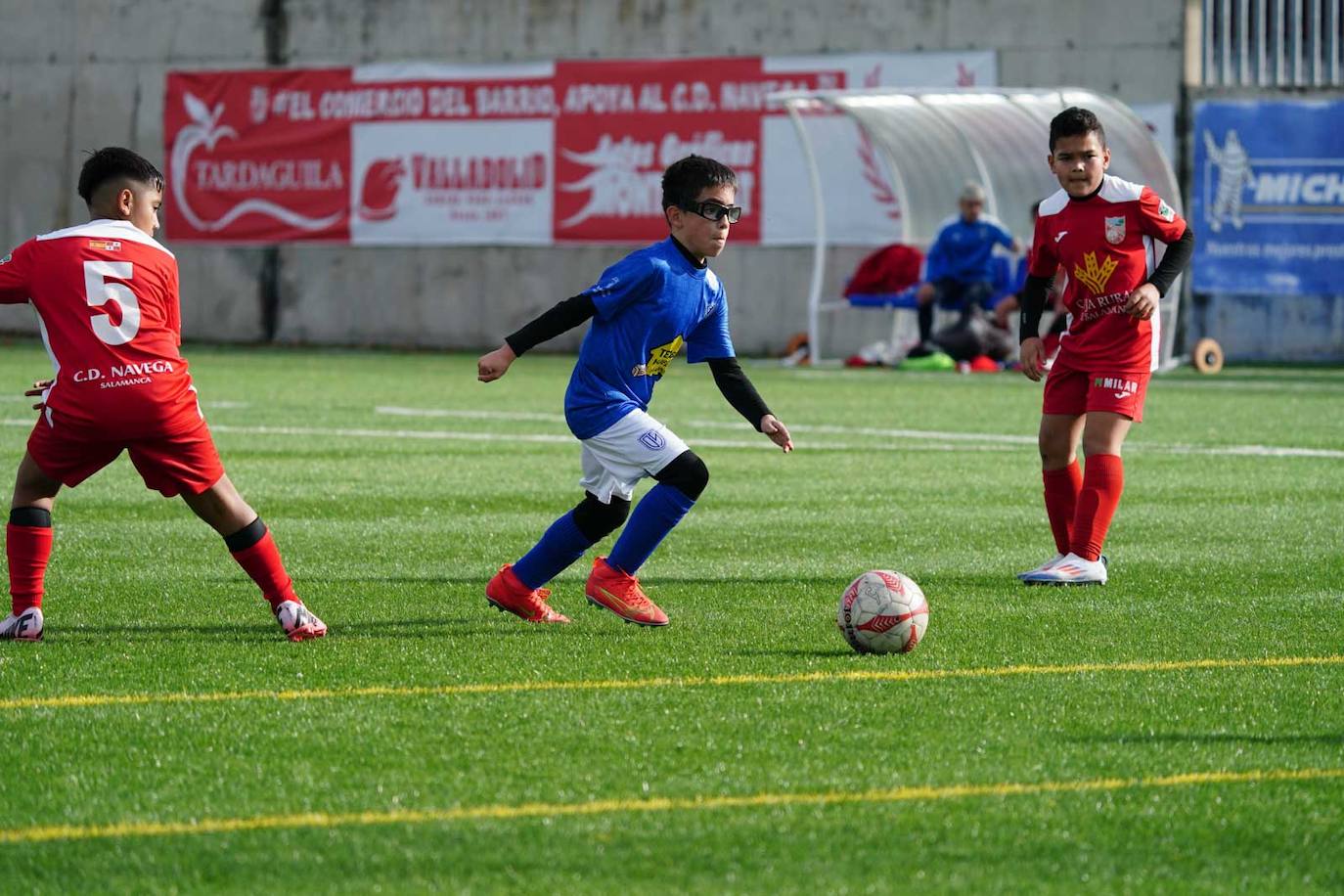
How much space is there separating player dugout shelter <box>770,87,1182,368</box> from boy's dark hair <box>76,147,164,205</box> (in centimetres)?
1668

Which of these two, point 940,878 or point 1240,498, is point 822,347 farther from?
point 940,878

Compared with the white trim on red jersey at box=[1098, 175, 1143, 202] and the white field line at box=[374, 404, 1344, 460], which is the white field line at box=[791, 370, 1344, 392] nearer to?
the white field line at box=[374, 404, 1344, 460]

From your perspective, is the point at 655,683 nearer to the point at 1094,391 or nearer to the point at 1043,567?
the point at 1043,567

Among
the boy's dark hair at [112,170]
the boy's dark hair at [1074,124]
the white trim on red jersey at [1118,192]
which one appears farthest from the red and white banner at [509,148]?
the boy's dark hair at [112,170]

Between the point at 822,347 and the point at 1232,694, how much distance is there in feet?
70.1

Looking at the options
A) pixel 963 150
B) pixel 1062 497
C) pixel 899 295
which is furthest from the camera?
pixel 963 150

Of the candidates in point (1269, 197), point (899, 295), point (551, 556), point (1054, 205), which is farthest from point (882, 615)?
point (1269, 197)

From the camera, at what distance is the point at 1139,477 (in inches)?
475

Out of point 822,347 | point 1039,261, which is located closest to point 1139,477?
point 1039,261

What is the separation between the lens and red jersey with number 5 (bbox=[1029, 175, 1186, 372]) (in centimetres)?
820

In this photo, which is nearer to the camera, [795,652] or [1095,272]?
[795,652]

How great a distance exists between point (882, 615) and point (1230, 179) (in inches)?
788

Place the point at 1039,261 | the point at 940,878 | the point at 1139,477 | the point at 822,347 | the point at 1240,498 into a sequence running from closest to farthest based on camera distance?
the point at 940,878 < the point at 1039,261 < the point at 1240,498 < the point at 1139,477 < the point at 822,347

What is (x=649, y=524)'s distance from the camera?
6.87m
